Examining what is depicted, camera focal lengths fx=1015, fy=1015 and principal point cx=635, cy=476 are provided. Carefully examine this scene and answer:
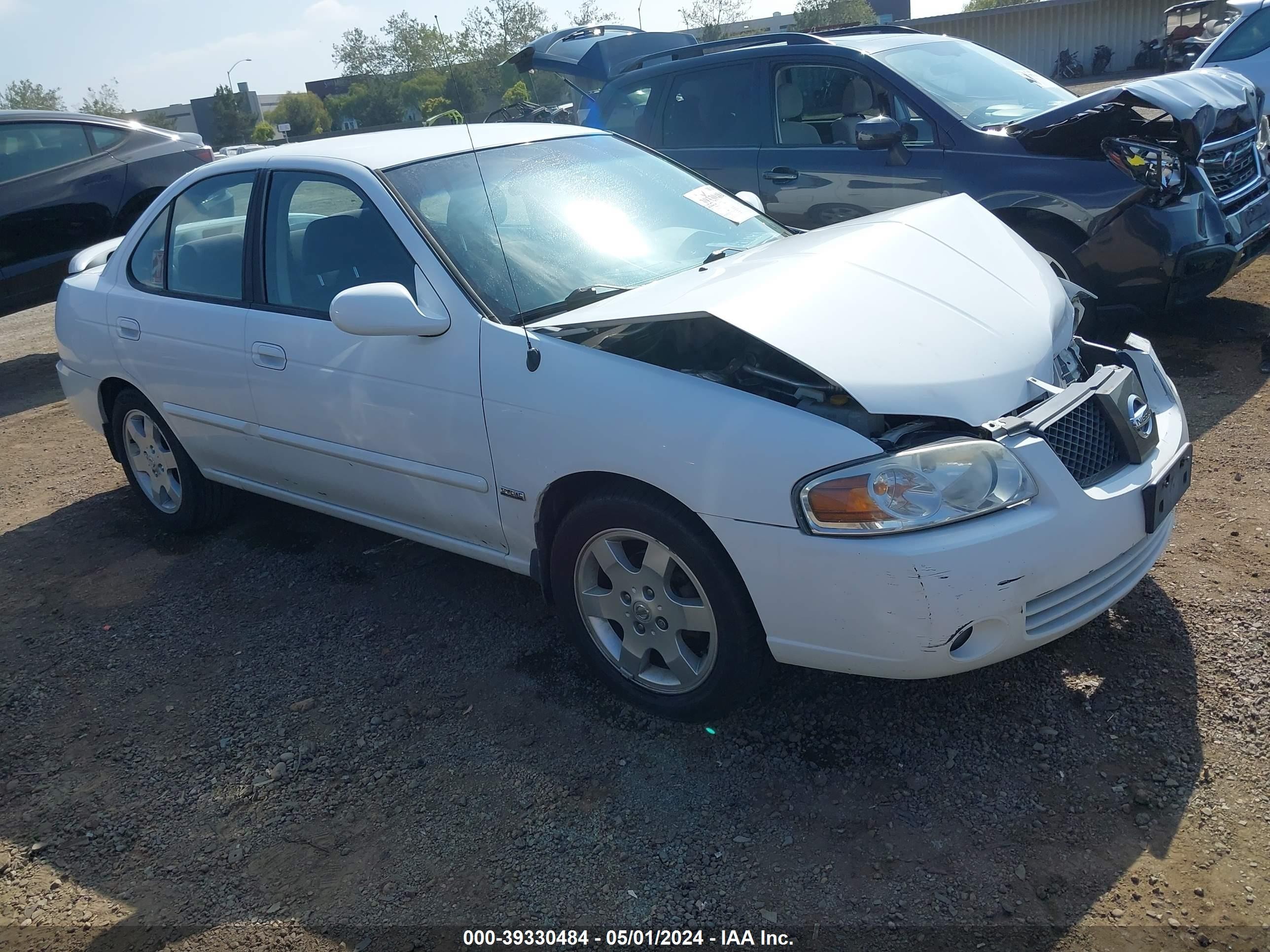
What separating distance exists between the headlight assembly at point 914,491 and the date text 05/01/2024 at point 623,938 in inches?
37.4

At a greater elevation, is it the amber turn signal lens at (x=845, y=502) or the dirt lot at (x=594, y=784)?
the amber turn signal lens at (x=845, y=502)

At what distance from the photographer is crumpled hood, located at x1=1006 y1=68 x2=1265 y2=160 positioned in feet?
17.2

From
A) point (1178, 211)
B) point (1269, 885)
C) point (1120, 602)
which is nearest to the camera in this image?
point (1269, 885)

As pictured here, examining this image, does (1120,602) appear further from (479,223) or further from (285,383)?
(285,383)

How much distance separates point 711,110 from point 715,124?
0.38ft

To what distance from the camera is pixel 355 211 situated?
3684 millimetres

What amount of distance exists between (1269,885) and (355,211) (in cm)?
337

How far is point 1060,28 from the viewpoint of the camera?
33.3 meters

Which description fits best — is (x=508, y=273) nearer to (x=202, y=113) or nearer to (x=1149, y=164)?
(x=1149, y=164)

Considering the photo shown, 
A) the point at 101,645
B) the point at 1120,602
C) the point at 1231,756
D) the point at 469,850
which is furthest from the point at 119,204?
the point at 1231,756

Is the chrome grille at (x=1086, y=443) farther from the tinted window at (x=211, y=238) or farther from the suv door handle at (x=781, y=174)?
the suv door handle at (x=781, y=174)

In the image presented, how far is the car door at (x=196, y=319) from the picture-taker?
411 centimetres

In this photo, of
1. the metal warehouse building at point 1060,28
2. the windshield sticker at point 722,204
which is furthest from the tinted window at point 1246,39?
the metal warehouse building at point 1060,28

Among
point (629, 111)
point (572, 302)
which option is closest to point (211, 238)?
point (572, 302)
